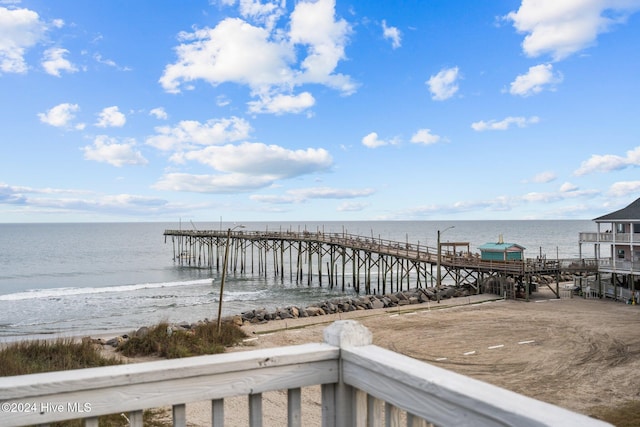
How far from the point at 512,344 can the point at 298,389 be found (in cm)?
1866

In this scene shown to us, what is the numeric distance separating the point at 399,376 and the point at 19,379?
177 cm

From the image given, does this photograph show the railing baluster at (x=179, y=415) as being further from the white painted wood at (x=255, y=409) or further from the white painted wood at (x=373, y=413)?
the white painted wood at (x=373, y=413)

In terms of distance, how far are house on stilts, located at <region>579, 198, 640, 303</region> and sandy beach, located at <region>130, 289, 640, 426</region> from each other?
5.25 ft

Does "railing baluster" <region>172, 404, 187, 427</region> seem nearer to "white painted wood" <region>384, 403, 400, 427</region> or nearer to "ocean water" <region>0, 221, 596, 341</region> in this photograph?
"white painted wood" <region>384, 403, 400, 427</region>

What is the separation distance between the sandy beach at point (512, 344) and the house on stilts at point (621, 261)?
1602mm

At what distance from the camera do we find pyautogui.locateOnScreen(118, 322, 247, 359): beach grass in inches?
647

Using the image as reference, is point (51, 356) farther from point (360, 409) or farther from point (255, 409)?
point (360, 409)

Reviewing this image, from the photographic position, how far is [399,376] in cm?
225

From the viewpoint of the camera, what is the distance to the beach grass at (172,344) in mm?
16438

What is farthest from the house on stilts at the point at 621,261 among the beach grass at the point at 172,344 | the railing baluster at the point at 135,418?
the railing baluster at the point at 135,418

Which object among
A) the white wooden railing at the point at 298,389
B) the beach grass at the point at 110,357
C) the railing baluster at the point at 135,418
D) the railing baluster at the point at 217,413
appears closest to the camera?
the white wooden railing at the point at 298,389

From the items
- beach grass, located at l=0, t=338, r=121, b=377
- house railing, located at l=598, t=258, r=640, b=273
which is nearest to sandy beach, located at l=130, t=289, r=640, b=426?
house railing, located at l=598, t=258, r=640, b=273

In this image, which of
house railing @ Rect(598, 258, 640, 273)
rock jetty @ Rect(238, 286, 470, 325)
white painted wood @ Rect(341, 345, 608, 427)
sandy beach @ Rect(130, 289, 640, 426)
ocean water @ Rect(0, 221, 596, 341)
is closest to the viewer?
white painted wood @ Rect(341, 345, 608, 427)

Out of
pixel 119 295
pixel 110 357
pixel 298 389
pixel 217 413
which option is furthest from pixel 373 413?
pixel 119 295
